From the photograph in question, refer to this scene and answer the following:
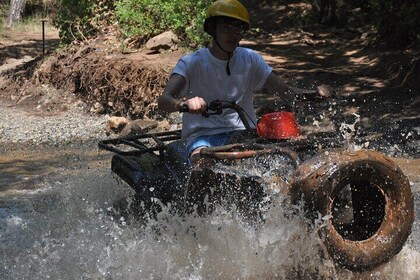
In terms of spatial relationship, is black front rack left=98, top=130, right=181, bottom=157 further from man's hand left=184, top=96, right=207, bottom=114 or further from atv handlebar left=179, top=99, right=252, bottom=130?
man's hand left=184, top=96, right=207, bottom=114

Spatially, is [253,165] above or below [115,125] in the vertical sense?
above

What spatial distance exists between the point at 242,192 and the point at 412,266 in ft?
4.19

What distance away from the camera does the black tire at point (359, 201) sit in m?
4.32

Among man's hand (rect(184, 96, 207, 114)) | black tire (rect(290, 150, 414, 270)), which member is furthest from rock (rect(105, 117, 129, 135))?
black tire (rect(290, 150, 414, 270))

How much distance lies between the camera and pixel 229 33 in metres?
5.14

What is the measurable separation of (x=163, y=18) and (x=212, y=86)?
877cm

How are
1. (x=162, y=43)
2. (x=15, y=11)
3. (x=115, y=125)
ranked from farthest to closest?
(x=15, y=11)
(x=162, y=43)
(x=115, y=125)

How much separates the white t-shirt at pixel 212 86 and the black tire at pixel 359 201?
0.97 meters

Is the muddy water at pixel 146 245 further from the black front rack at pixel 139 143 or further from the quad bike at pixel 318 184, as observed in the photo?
the black front rack at pixel 139 143

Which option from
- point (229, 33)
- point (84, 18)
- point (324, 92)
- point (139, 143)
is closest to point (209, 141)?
point (229, 33)

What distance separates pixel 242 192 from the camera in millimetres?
Result: 4543

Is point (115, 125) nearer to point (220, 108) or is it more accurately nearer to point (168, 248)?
point (168, 248)

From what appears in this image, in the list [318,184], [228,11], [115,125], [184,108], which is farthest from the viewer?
[115,125]

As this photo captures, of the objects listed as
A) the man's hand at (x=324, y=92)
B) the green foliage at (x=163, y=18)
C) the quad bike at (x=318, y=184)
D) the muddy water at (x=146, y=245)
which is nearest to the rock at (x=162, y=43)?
the green foliage at (x=163, y=18)
